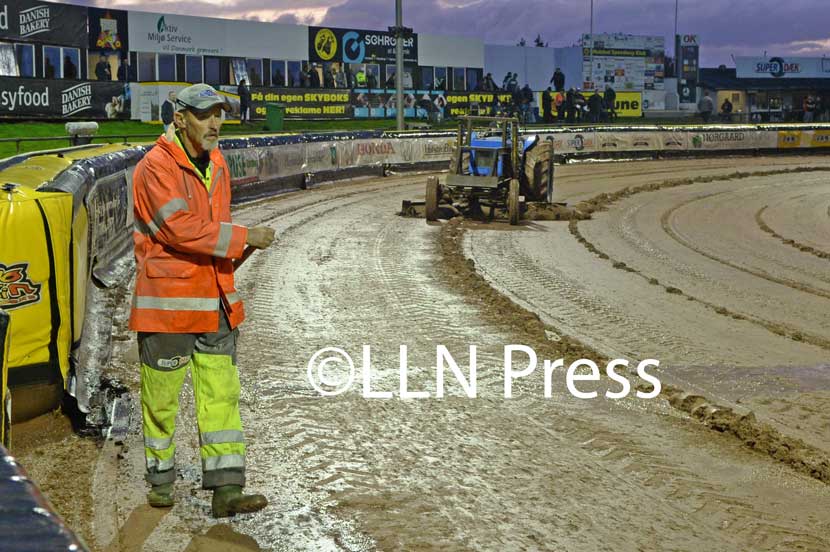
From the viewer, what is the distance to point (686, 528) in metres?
4.76

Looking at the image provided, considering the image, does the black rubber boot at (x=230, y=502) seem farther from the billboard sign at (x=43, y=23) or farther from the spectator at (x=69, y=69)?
the spectator at (x=69, y=69)

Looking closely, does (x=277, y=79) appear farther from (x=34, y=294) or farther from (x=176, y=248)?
(x=176, y=248)

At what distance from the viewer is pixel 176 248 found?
471 cm

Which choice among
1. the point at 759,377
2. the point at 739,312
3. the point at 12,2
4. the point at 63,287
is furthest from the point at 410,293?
the point at 12,2

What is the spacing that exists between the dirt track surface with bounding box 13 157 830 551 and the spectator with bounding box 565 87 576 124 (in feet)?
123

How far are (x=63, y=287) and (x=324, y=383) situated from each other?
193 cm

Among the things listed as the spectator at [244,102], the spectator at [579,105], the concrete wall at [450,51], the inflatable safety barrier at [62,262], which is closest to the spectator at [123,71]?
the spectator at [244,102]

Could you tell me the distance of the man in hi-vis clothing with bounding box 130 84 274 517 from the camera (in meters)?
4.70

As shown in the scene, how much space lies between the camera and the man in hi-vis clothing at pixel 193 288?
4699 mm

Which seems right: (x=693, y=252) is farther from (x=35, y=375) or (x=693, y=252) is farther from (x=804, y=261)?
(x=35, y=375)

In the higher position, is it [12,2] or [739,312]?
[12,2]

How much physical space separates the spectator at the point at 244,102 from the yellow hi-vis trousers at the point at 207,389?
34395mm

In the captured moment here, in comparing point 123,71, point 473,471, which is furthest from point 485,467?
point 123,71

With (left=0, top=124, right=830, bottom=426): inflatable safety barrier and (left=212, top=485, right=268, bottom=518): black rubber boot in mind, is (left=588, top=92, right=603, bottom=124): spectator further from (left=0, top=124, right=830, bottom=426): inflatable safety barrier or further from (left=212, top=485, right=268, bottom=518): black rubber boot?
(left=212, top=485, right=268, bottom=518): black rubber boot
